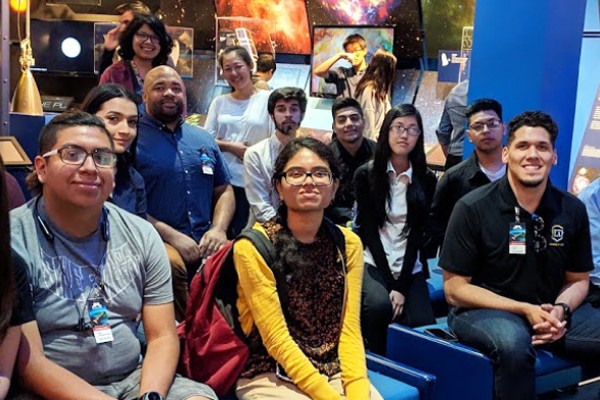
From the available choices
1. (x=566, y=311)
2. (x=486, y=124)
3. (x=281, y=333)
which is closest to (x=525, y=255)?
(x=566, y=311)

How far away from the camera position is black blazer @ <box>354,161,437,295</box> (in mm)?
4039

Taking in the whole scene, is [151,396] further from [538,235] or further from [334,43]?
[334,43]

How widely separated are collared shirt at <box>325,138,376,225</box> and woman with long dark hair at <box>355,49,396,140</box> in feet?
6.14

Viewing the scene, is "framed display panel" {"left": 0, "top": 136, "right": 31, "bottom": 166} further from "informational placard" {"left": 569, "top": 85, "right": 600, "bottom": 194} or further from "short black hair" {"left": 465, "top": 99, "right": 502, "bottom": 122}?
"informational placard" {"left": 569, "top": 85, "right": 600, "bottom": 194}

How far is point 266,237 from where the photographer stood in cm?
277

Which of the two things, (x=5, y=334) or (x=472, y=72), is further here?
(x=472, y=72)

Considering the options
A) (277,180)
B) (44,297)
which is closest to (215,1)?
(277,180)

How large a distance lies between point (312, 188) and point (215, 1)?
719 cm

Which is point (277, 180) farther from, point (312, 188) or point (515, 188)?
point (515, 188)

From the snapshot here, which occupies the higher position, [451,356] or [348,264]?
[348,264]

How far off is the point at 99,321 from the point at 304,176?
3.08 feet

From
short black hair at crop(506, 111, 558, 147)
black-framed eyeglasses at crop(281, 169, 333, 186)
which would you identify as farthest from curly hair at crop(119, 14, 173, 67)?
short black hair at crop(506, 111, 558, 147)

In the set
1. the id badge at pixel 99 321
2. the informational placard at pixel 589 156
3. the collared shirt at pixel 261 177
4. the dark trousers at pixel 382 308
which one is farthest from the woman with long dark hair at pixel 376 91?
the id badge at pixel 99 321

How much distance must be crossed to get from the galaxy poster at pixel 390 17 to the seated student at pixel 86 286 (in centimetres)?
569
